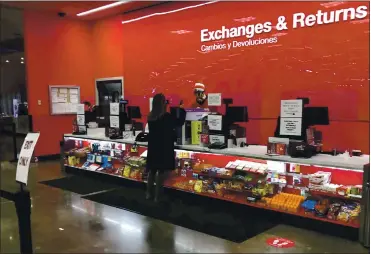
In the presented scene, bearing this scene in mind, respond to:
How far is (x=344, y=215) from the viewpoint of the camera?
398 centimetres

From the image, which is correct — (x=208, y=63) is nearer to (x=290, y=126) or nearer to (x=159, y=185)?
(x=159, y=185)

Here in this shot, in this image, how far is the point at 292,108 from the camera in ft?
14.0

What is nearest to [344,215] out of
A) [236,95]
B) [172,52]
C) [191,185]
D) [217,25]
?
[191,185]

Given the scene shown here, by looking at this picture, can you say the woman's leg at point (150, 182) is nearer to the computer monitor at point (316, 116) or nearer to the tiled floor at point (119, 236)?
the tiled floor at point (119, 236)

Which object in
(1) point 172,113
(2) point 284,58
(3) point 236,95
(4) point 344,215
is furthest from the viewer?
(3) point 236,95

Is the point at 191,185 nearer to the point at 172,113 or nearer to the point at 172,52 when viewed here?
the point at 172,113

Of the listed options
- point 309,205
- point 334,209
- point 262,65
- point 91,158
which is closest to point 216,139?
point 309,205

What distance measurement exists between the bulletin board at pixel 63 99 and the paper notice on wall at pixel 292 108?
6.88 meters

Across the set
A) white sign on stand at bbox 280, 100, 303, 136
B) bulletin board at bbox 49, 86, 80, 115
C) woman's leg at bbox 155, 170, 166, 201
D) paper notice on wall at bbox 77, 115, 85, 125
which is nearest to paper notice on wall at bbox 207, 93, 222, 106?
white sign on stand at bbox 280, 100, 303, 136

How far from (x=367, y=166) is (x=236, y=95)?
3.51 metres

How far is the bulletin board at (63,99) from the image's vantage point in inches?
372

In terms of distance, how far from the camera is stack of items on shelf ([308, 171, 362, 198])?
3.98 metres

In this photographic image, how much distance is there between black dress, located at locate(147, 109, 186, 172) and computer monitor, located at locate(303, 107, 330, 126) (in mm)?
1769

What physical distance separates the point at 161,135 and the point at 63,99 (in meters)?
5.50
